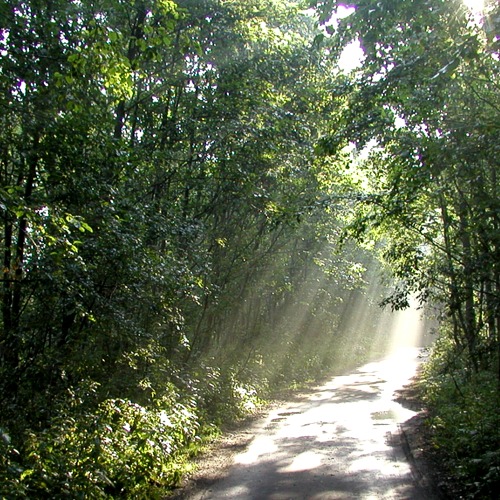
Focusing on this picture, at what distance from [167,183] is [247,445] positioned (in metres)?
6.31

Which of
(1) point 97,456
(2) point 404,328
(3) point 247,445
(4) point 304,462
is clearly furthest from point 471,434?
(2) point 404,328

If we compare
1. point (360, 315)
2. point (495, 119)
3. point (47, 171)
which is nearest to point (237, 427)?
point (47, 171)

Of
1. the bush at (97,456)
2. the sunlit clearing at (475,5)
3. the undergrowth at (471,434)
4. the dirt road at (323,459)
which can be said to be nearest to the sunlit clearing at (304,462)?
the dirt road at (323,459)

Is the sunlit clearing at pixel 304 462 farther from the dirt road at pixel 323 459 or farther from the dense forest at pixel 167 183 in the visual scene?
the dense forest at pixel 167 183

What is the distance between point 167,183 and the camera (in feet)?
41.5

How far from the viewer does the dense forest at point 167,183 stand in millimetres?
6375

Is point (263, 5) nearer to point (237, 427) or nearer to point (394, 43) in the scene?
point (394, 43)

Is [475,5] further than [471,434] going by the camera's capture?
No

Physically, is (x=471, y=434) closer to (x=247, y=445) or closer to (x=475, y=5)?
(x=247, y=445)

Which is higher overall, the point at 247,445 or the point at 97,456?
the point at 97,456

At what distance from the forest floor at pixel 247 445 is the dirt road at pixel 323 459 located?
133 millimetres

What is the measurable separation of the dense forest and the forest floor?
34 centimetres

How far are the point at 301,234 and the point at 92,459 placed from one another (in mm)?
17206

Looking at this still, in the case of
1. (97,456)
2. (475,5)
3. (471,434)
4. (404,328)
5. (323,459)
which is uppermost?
(475,5)
